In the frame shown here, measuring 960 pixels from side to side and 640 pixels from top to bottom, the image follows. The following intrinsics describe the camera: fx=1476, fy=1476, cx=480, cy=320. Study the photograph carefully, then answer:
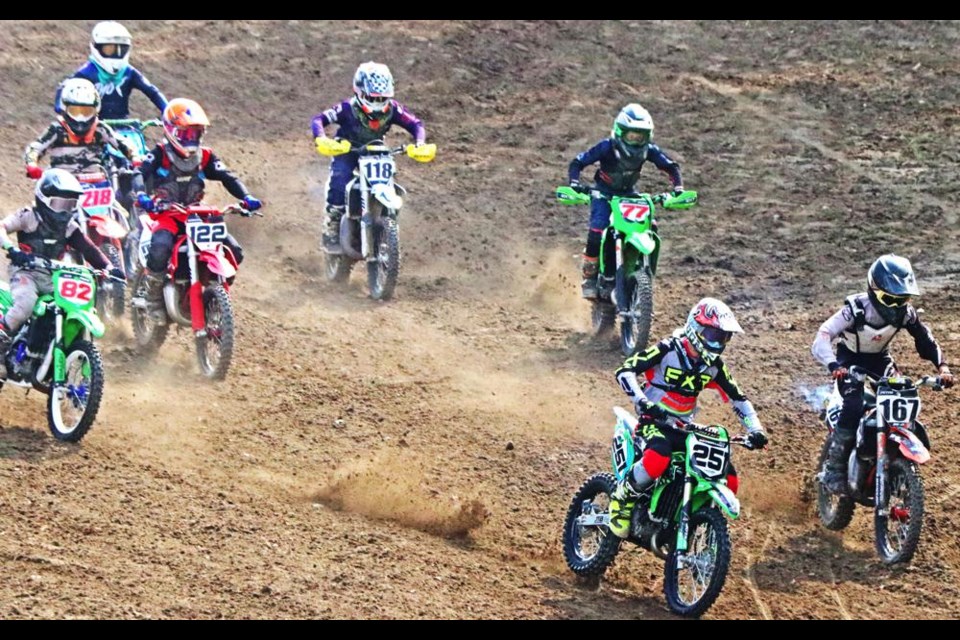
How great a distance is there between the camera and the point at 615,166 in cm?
1561

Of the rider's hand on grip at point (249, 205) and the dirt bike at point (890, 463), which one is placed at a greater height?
the rider's hand on grip at point (249, 205)

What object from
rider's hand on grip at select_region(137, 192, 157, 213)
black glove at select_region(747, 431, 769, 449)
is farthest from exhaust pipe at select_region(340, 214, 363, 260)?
black glove at select_region(747, 431, 769, 449)

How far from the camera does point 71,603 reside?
922cm

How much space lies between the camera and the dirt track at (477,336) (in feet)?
34.2

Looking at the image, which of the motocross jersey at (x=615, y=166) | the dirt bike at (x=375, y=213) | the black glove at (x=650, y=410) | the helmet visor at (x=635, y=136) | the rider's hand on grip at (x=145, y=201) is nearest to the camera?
the black glove at (x=650, y=410)

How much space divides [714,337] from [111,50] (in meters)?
9.21

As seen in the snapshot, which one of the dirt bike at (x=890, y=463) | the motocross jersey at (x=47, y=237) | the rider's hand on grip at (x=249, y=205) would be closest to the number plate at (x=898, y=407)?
the dirt bike at (x=890, y=463)

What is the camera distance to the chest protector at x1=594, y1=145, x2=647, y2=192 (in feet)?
51.0

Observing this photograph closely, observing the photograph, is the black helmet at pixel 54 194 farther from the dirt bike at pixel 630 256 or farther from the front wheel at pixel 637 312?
the front wheel at pixel 637 312

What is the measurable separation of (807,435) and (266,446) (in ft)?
16.2

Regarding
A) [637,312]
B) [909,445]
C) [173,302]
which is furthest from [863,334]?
[173,302]

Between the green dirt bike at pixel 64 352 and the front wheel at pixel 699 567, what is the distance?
4.79 metres

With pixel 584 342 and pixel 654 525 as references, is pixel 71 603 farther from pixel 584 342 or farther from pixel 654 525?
pixel 584 342

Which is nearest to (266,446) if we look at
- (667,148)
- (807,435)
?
(807,435)
